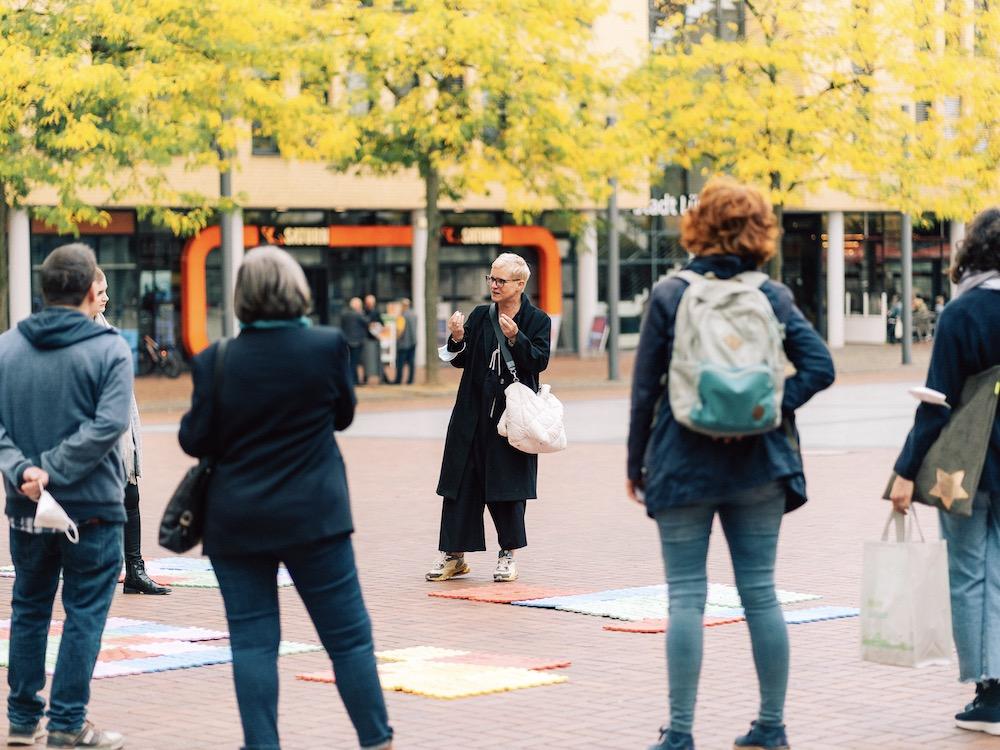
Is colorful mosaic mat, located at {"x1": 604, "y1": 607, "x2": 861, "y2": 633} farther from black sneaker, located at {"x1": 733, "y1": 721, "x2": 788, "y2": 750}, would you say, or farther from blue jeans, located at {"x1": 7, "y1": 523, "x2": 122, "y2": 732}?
blue jeans, located at {"x1": 7, "y1": 523, "x2": 122, "y2": 732}

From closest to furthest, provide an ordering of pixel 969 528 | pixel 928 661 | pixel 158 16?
pixel 928 661 < pixel 969 528 < pixel 158 16

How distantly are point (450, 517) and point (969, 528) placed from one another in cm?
422

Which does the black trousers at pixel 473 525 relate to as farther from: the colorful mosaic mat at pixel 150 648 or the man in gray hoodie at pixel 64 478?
the man in gray hoodie at pixel 64 478

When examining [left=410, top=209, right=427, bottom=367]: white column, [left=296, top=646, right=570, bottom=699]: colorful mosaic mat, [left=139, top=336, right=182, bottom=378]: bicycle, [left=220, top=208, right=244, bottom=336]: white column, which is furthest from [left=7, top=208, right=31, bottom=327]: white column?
[left=296, top=646, right=570, bottom=699]: colorful mosaic mat

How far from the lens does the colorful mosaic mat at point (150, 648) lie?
775 centimetres

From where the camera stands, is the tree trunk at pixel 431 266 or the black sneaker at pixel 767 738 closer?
the black sneaker at pixel 767 738

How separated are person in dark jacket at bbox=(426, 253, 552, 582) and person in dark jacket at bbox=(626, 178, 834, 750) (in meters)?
4.44

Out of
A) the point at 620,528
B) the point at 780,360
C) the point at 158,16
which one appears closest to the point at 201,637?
the point at 780,360

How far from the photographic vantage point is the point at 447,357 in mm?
10125

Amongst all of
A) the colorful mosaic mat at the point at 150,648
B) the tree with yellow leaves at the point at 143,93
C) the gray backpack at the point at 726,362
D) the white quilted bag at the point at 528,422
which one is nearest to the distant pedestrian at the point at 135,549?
the colorful mosaic mat at the point at 150,648

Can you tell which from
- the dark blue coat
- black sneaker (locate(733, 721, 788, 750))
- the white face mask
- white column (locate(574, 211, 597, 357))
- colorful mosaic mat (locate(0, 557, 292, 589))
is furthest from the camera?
white column (locate(574, 211, 597, 357))

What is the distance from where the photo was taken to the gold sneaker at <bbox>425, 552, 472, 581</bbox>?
33.9 feet

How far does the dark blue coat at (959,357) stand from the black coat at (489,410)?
3.91 meters

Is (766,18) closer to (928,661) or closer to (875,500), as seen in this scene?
(875,500)
